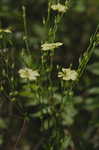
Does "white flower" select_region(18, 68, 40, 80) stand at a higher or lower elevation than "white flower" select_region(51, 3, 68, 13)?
lower

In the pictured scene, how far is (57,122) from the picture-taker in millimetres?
2291

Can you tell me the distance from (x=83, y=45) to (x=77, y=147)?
1.31 meters

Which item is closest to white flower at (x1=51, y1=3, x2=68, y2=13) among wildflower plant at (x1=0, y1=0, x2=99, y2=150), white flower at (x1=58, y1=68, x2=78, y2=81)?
wildflower plant at (x1=0, y1=0, x2=99, y2=150)

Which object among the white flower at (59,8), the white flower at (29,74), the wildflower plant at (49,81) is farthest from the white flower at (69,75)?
the white flower at (59,8)

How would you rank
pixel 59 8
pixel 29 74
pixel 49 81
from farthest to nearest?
pixel 49 81, pixel 59 8, pixel 29 74

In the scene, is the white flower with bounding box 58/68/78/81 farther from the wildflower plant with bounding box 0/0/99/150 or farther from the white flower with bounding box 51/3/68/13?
the white flower with bounding box 51/3/68/13

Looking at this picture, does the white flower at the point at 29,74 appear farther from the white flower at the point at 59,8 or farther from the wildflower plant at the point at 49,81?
the white flower at the point at 59,8

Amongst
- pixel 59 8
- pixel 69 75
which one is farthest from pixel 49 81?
pixel 59 8

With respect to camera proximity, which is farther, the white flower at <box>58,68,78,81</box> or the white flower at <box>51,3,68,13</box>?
the white flower at <box>51,3,68,13</box>

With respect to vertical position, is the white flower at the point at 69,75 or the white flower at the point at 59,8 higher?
the white flower at the point at 59,8

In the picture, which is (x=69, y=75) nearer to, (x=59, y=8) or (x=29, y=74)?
(x=29, y=74)

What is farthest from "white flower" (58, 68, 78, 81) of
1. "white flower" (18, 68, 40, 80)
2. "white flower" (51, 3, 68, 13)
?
"white flower" (51, 3, 68, 13)

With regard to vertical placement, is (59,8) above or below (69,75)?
above

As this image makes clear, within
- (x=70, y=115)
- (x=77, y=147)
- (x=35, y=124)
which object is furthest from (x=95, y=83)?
(x=35, y=124)
